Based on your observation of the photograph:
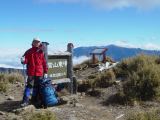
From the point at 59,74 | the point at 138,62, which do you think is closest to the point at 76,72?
the point at 138,62

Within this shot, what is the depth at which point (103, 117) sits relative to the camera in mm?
13664

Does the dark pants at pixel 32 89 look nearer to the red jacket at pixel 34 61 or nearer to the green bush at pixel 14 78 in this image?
the red jacket at pixel 34 61

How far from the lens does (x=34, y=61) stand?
14.8 meters

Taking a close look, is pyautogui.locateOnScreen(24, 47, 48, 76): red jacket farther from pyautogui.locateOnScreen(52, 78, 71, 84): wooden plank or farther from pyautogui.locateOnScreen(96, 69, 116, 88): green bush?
pyautogui.locateOnScreen(96, 69, 116, 88): green bush

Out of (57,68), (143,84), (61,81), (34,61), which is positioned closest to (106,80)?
(143,84)

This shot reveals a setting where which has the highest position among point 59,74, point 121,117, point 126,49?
point 126,49

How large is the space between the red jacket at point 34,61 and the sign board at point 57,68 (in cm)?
133

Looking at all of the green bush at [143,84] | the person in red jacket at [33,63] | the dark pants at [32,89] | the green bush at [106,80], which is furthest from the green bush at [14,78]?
the person in red jacket at [33,63]

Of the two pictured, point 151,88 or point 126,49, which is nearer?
point 151,88

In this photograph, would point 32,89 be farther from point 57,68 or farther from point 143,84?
point 143,84

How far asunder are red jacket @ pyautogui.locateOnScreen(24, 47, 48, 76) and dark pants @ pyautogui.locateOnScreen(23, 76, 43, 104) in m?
0.18

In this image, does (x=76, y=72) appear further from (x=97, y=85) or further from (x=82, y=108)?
(x=82, y=108)

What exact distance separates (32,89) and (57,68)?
172cm

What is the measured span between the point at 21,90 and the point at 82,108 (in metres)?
5.14
